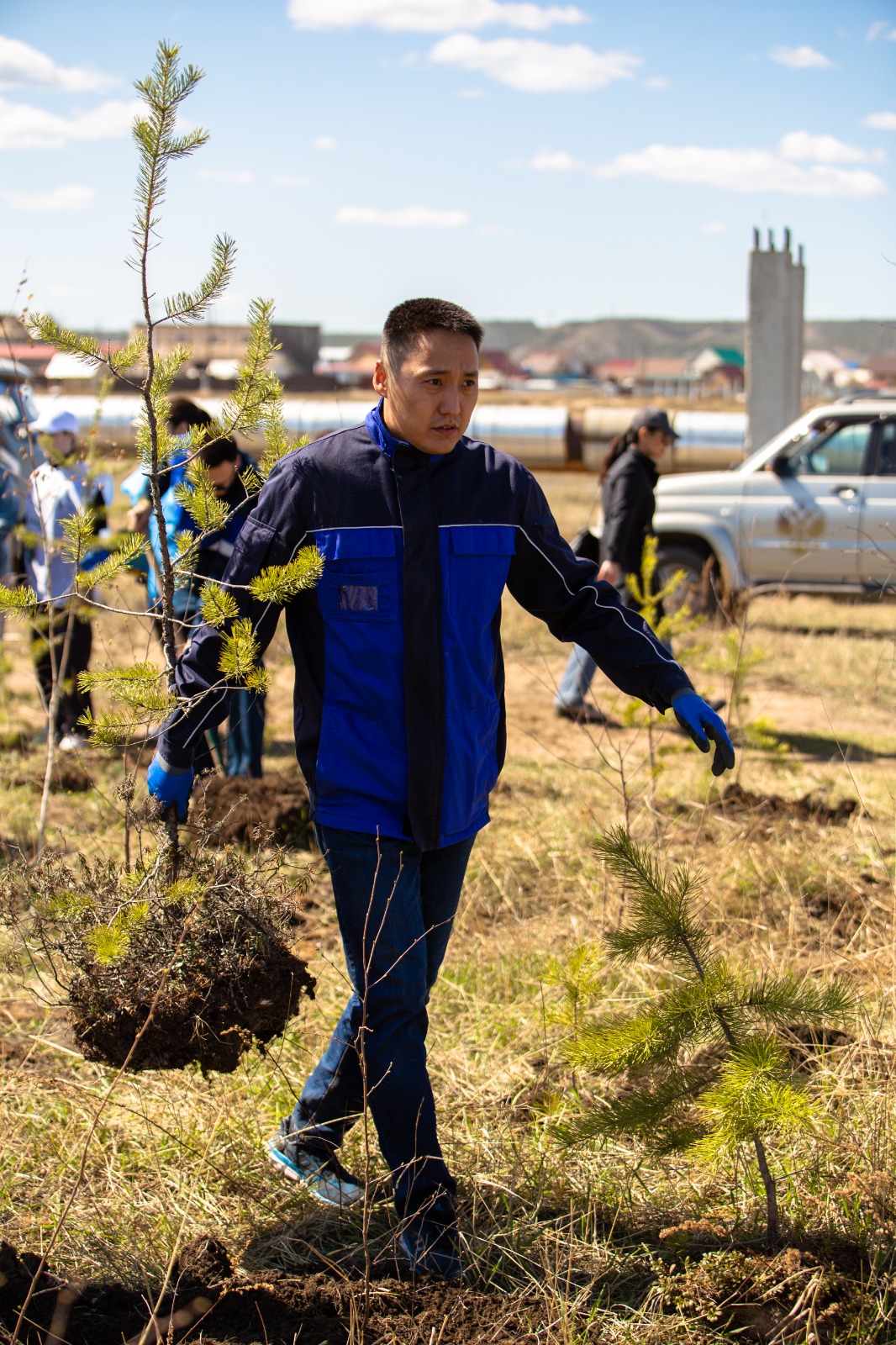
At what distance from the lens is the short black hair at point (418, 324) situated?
97.7 inches

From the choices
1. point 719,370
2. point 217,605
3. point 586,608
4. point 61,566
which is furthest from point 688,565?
point 719,370

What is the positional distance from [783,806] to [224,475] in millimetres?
2816

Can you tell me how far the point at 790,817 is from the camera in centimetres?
531

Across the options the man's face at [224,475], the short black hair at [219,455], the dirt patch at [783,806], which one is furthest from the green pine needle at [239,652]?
the dirt patch at [783,806]

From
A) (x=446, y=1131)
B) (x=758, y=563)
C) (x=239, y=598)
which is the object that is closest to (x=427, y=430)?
(x=239, y=598)

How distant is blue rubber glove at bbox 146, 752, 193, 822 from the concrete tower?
13.3m

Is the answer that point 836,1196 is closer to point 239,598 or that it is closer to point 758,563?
point 239,598

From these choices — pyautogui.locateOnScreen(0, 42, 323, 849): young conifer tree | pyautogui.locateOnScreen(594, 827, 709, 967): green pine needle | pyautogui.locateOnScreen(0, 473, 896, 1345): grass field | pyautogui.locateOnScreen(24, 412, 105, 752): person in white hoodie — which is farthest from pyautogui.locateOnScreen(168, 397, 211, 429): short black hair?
pyautogui.locateOnScreen(594, 827, 709, 967): green pine needle

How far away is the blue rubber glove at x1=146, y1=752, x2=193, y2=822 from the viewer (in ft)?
8.37

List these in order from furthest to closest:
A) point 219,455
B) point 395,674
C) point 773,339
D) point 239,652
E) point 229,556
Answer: point 773,339, point 219,455, point 229,556, point 395,674, point 239,652

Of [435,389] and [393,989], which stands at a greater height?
[435,389]

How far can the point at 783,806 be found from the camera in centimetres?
549

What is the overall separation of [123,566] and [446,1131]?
1.57m

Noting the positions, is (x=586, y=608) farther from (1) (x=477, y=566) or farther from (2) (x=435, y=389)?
(2) (x=435, y=389)
